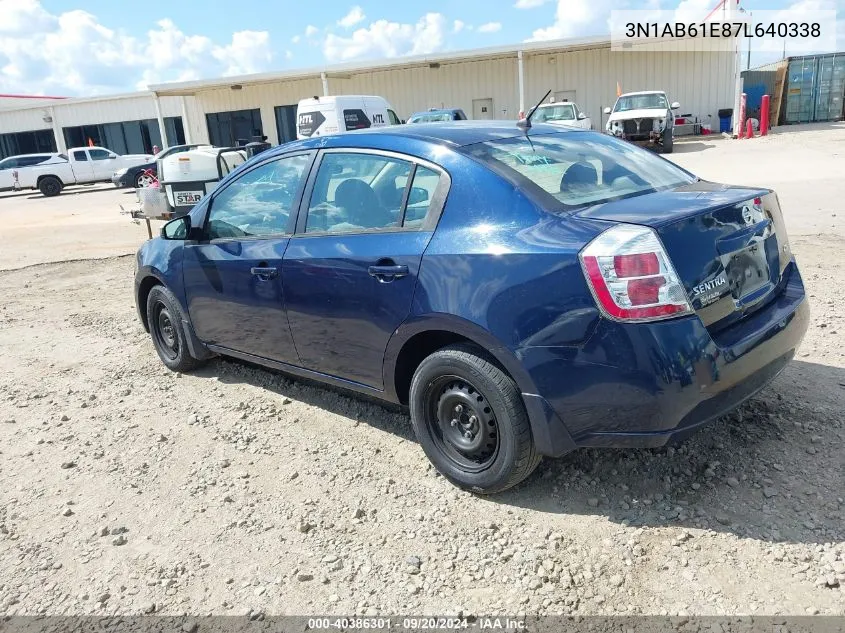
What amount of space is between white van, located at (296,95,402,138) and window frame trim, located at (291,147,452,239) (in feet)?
43.5

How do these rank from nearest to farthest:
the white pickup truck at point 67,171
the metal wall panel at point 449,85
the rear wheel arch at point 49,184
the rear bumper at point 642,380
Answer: the rear bumper at point 642,380 → the white pickup truck at point 67,171 → the rear wheel arch at point 49,184 → the metal wall panel at point 449,85

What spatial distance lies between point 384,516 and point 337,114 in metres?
15.1

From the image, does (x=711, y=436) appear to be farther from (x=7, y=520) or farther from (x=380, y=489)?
(x=7, y=520)

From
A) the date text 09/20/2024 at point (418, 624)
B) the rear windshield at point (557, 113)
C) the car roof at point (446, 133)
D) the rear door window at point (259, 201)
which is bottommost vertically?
the date text 09/20/2024 at point (418, 624)

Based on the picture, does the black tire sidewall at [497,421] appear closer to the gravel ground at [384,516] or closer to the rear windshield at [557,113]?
the gravel ground at [384,516]

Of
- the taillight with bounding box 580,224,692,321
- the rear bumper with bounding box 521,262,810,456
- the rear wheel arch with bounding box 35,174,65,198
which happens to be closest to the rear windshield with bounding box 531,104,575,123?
the rear wheel arch with bounding box 35,174,65,198

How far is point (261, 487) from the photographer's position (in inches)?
134

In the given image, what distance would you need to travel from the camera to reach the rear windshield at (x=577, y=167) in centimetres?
304

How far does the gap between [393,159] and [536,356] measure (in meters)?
1.33

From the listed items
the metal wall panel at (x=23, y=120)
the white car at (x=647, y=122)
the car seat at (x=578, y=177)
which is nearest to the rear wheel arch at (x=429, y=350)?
the car seat at (x=578, y=177)

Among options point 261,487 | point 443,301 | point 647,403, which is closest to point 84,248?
point 261,487

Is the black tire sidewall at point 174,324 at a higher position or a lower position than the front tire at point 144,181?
lower

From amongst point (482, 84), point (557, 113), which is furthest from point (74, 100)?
point (557, 113)

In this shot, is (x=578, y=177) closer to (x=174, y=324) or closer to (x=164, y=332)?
(x=174, y=324)
